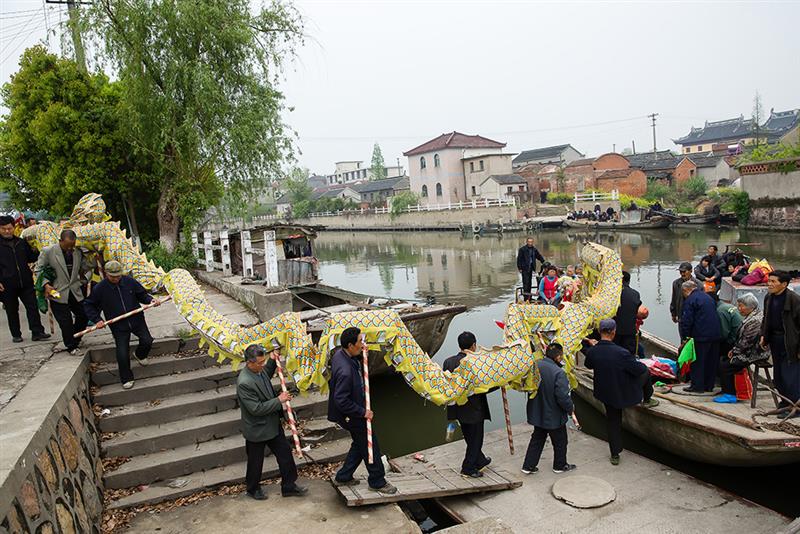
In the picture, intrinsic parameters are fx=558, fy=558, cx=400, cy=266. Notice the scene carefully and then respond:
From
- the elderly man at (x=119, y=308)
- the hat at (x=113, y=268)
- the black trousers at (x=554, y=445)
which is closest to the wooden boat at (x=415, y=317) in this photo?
the elderly man at (x=119, y=308)

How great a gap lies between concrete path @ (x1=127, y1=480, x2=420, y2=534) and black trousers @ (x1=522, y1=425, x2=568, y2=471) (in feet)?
5.47

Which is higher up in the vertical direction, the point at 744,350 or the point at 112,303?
the point at 112,303

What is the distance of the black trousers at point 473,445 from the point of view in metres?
5.85

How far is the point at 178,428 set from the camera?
6.20 m

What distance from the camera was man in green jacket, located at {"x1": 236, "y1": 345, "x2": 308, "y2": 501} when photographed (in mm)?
5074

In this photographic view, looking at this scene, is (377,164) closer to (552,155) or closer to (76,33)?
(552,155)

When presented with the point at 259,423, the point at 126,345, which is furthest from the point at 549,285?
the point at 126,345

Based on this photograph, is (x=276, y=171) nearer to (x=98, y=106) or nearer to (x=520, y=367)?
(x=98, y=106)

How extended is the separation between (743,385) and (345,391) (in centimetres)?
480

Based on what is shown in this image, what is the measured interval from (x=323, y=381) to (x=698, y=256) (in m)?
24.4

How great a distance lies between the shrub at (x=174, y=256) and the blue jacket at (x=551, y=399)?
35.9ft

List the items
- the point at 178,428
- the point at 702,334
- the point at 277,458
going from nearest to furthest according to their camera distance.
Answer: the point at 277,458 < the point at 178,428 < the point at 702,334

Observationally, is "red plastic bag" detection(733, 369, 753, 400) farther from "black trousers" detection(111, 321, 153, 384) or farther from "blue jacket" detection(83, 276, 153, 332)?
"blue jacket" detection(83, 276, 153, 332)

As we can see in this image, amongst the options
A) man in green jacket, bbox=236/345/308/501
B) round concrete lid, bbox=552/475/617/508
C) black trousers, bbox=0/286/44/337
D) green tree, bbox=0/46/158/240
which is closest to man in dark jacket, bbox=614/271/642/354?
round concrete lid, bbox=552/475/617/508
